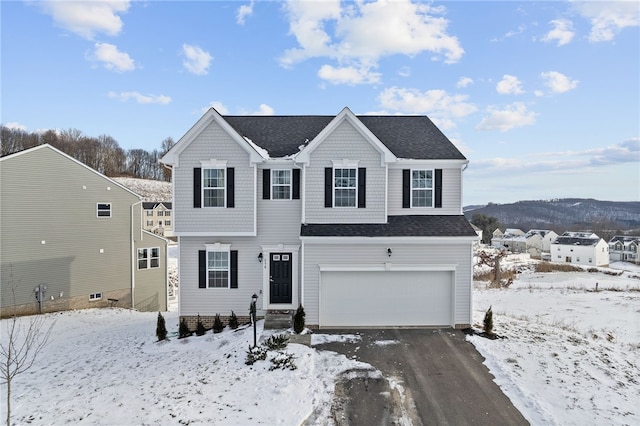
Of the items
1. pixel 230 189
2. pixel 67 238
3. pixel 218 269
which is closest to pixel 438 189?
pixel 230 189

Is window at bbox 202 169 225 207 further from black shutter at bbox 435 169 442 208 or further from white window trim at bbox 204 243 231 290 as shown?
black shutter at bbox 435 169 442 208

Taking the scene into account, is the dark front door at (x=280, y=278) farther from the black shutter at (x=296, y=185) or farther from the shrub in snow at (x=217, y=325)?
the black shutter at (x=296, y=185)

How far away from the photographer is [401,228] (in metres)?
11.7

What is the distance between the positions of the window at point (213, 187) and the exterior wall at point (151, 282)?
33.9 feet

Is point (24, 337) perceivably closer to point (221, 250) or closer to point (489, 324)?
point (221, 250)

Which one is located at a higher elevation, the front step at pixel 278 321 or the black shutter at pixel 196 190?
the black shutter at pixel 196 190

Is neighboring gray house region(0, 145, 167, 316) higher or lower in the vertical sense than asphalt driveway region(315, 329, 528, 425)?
higher

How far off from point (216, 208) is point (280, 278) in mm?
3496

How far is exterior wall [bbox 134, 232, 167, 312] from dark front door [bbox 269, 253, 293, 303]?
11593 millimetres

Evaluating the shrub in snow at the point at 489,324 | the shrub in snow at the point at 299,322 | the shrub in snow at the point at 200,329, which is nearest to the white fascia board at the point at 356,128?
the shrub in snow at the point at 299,322

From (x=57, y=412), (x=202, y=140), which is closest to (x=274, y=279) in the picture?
(x=202, y=140)

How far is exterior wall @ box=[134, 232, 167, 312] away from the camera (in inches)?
771

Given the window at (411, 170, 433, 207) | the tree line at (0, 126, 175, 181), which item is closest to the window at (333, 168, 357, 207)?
the window at (411, 170, 433, 207)

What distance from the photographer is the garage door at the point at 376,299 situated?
1159cm
